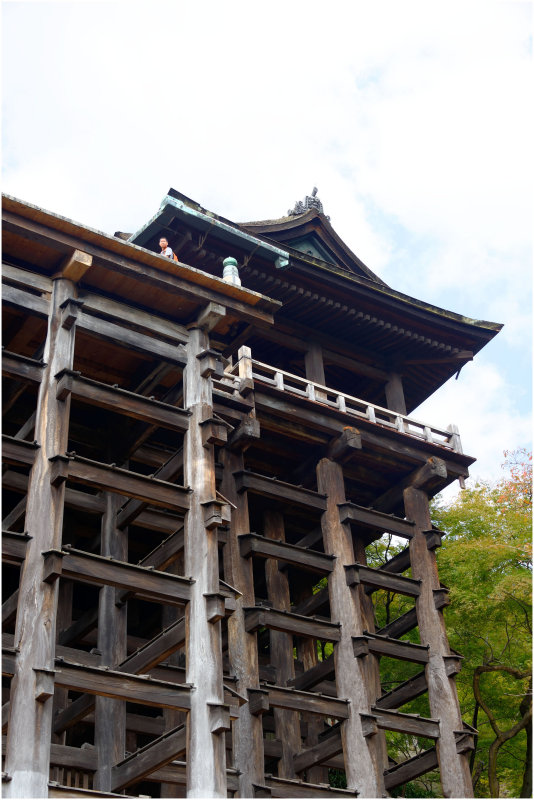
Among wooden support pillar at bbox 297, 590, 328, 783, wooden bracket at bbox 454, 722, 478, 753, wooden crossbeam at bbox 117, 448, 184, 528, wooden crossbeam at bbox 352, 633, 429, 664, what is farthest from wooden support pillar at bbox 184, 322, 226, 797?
wooden bracket at bbox 454, 722, 478, 753

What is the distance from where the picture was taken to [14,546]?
14.6 m

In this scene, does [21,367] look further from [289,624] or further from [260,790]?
[260,790]

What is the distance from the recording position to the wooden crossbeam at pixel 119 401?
16.3 m

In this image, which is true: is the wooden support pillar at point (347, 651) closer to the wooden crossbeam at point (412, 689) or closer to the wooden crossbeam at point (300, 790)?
the wooden crossbeam at point (300, 790)

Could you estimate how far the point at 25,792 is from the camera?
12531mm

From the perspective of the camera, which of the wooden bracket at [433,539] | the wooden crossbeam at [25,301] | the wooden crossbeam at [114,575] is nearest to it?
the wooden crossbeam at [114,575]

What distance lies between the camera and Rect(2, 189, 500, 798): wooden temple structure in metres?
15.0

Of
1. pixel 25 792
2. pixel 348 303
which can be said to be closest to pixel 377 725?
pixel 25 792

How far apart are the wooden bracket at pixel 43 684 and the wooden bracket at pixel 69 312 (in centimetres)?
607

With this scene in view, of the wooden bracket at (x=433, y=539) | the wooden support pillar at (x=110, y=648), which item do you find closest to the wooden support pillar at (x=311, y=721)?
the wooden bracket at (x=433, y=539)

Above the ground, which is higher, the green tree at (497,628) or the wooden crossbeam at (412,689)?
the green tree at (497,628)

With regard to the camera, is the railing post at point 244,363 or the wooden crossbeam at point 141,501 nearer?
the wooden crossbeam at point 141,501

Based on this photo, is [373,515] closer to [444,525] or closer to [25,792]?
[444,525]

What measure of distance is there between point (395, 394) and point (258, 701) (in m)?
10.1
